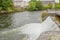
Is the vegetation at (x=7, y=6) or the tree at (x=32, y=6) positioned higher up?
the vegetation at (x=7, y=6)

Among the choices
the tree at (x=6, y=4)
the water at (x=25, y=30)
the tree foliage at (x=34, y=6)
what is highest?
the water at (x=25, y=30)

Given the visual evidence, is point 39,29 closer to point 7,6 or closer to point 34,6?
point 7,6

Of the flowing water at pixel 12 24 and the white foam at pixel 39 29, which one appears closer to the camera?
the white foam at pixel 39 29

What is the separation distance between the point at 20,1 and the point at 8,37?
12869 mm

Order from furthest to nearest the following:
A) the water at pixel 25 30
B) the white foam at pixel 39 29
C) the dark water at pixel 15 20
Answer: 1. the dark water at pixel 15 20
2. the water at pixel 25 30
3. the white foam at pixel 39 29

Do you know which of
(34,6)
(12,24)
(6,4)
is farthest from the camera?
(34,6)

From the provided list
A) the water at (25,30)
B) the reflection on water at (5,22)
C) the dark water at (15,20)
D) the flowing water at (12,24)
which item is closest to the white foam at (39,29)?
the water at (25,30)

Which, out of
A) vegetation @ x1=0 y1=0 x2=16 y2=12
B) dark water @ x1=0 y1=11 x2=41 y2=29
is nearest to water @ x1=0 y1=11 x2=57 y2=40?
dark water @ x1=0 y1=11 x2=41 y2=29

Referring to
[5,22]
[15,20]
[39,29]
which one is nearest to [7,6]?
[15,20]

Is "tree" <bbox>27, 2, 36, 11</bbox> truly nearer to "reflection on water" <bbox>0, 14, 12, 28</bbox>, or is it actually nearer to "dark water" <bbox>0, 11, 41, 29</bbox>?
"dark water" <bbox>0, 11, 41, 29</bbox>

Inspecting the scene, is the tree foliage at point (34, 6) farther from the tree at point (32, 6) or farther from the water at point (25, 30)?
the water at point (25, 30)

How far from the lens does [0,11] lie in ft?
58.1

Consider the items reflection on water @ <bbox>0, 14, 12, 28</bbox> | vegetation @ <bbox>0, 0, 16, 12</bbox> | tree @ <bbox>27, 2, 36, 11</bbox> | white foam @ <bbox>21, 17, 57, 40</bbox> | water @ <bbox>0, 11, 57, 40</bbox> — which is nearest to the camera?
white foam @ <bbox>21, 17, 57, 40</bbox>

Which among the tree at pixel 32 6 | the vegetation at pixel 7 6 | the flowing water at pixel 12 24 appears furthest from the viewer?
the tree at pixel 32 6
